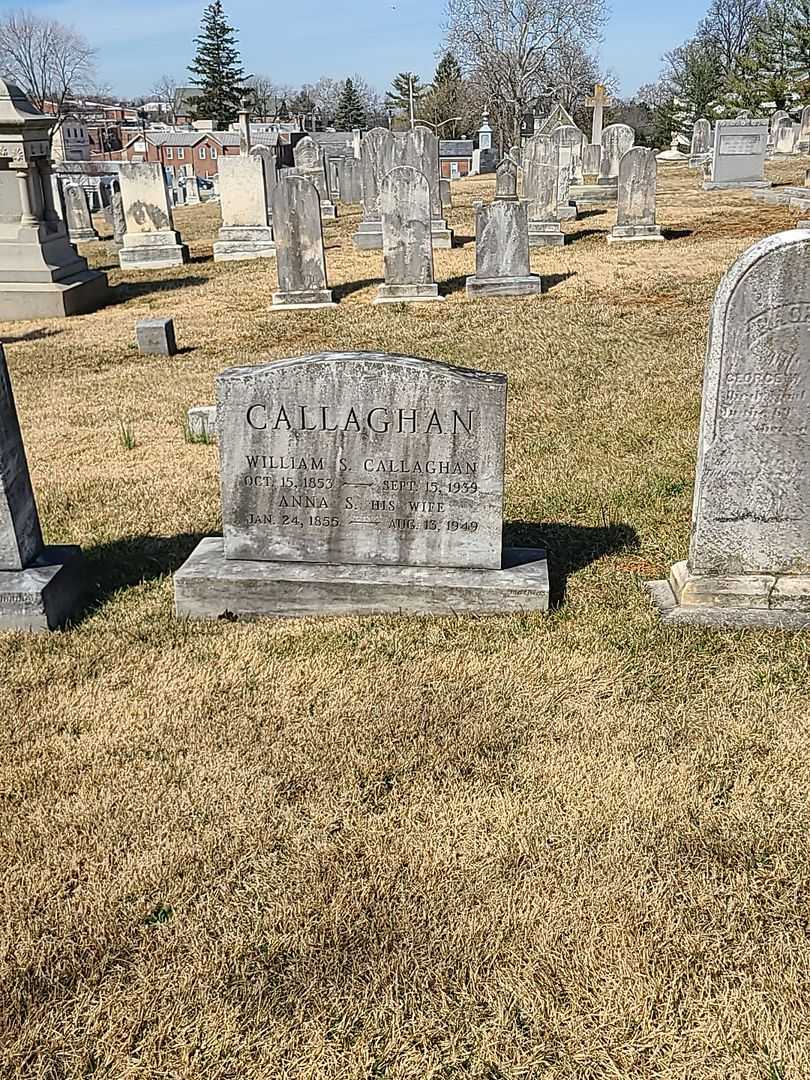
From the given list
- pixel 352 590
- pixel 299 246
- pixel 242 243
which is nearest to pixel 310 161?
pixel 242 243

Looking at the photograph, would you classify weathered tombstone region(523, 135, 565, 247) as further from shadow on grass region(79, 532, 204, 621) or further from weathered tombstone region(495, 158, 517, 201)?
shadow on grass region(79, 532, 204, 621)

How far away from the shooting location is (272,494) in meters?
4.86

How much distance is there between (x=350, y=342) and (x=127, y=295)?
6.02 meters

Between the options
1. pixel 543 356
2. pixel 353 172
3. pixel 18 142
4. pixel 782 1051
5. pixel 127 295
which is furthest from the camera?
pixel 353 172

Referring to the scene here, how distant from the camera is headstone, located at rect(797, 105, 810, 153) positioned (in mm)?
33438

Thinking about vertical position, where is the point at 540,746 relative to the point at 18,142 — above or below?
below

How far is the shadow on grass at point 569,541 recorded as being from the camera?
5.37 metres

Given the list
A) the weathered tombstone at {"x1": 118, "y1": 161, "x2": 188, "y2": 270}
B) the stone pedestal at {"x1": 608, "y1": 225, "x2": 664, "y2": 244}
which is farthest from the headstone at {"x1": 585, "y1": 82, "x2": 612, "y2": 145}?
the weathered tombstone at {"x1": 118, "y1": 161, "x2": 188, "y2": 270}

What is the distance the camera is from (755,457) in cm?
447

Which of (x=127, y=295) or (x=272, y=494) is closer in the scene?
(x=272, y=494)

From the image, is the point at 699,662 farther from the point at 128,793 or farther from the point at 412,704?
the point at 128,793

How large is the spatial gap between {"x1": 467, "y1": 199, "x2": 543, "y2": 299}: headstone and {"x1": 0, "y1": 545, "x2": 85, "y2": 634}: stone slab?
9678 millimetres

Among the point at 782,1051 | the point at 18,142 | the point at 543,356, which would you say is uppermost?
the point at 18,142

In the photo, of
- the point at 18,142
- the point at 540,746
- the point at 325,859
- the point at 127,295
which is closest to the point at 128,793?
the point at 325,859
